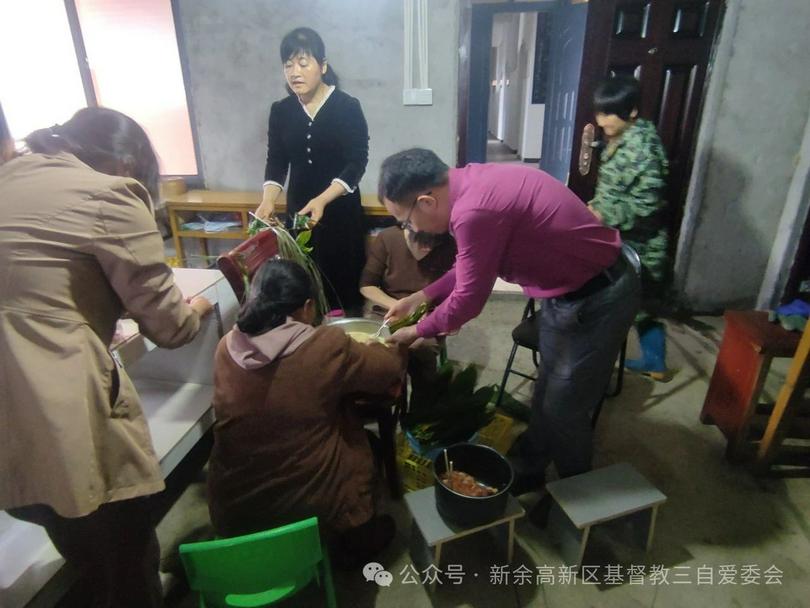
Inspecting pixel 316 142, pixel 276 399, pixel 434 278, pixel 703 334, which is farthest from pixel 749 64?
pixel 276 399

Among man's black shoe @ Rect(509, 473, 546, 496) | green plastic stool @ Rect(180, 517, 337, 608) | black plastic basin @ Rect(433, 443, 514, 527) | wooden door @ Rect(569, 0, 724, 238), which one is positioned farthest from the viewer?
wooden door @ Rect(569, 0, 724, 238)

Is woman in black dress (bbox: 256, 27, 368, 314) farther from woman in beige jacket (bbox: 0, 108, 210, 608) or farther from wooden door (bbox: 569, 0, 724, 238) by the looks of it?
wooden door (bbox: 569, 0, 724, 238)

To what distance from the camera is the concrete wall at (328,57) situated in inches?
119

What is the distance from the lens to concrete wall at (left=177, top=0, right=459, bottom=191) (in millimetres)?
3027

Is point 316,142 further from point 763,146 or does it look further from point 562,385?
point 763,146

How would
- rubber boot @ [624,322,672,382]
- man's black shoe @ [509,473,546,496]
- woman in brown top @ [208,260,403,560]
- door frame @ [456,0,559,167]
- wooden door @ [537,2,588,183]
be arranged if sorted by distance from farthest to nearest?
door frame @ [456,0,559,167] < wooden door @ [537,2,588,183] < rubber boot @ [624,322,672,382] < man's black shoe @ [509,473,546,496] < woman in brown top @ [208,260,403,560]

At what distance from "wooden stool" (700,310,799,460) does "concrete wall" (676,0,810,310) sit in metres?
1.24

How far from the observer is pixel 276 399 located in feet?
4.16

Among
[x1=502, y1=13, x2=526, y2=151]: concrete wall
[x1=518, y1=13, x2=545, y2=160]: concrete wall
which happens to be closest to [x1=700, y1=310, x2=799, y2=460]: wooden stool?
[x1=518, y1=13, x2=545, y2=160]: concrete wall

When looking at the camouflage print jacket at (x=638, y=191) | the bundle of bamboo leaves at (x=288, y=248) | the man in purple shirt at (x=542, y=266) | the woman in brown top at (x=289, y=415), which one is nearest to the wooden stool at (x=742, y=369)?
the camouflage print jacket at (x=638, y=191)

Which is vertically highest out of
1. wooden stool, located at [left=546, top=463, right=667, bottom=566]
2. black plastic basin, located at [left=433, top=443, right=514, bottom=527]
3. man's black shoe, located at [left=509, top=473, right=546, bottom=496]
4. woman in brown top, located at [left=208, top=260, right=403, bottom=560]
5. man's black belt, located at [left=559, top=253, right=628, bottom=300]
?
man's black belt, located at [left=559, top=253, right=628, bottom=300]

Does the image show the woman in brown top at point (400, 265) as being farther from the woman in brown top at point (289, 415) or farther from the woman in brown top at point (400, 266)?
the woman in brown top at point (289, 415)

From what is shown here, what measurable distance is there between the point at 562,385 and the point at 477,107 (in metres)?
5.12

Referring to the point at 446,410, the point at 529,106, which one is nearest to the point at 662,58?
the point at 446,410
